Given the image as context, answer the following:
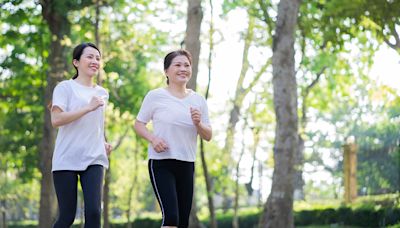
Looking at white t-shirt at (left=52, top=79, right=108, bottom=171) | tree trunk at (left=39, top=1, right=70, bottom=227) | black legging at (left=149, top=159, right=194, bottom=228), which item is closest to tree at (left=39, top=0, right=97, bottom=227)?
tree trunk at (left=39, top=1, right=70, bottom=227)

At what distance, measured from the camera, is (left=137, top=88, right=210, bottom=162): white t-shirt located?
639 cm

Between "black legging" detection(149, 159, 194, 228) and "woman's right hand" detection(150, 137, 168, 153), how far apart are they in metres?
0.13

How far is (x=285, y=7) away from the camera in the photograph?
13.5 meters

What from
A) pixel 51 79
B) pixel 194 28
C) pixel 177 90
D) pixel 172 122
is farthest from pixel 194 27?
pixel 172 122

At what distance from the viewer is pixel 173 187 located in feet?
20.8

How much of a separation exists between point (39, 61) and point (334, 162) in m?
56.4

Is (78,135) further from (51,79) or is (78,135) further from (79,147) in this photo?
(51,79)

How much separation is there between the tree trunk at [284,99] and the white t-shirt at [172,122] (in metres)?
6.94

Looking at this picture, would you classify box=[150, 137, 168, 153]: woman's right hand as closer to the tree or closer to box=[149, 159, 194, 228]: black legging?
box=[149, 159, 194, 228]: black legging

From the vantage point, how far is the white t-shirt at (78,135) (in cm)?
623

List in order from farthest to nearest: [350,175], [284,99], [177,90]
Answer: [350,175], [284,99], [177,90]

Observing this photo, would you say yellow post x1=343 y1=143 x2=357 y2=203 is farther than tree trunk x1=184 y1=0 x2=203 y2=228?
Yes

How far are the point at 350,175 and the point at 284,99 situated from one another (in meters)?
12.6

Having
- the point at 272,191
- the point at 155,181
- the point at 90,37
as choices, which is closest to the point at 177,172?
the point at 155,181
